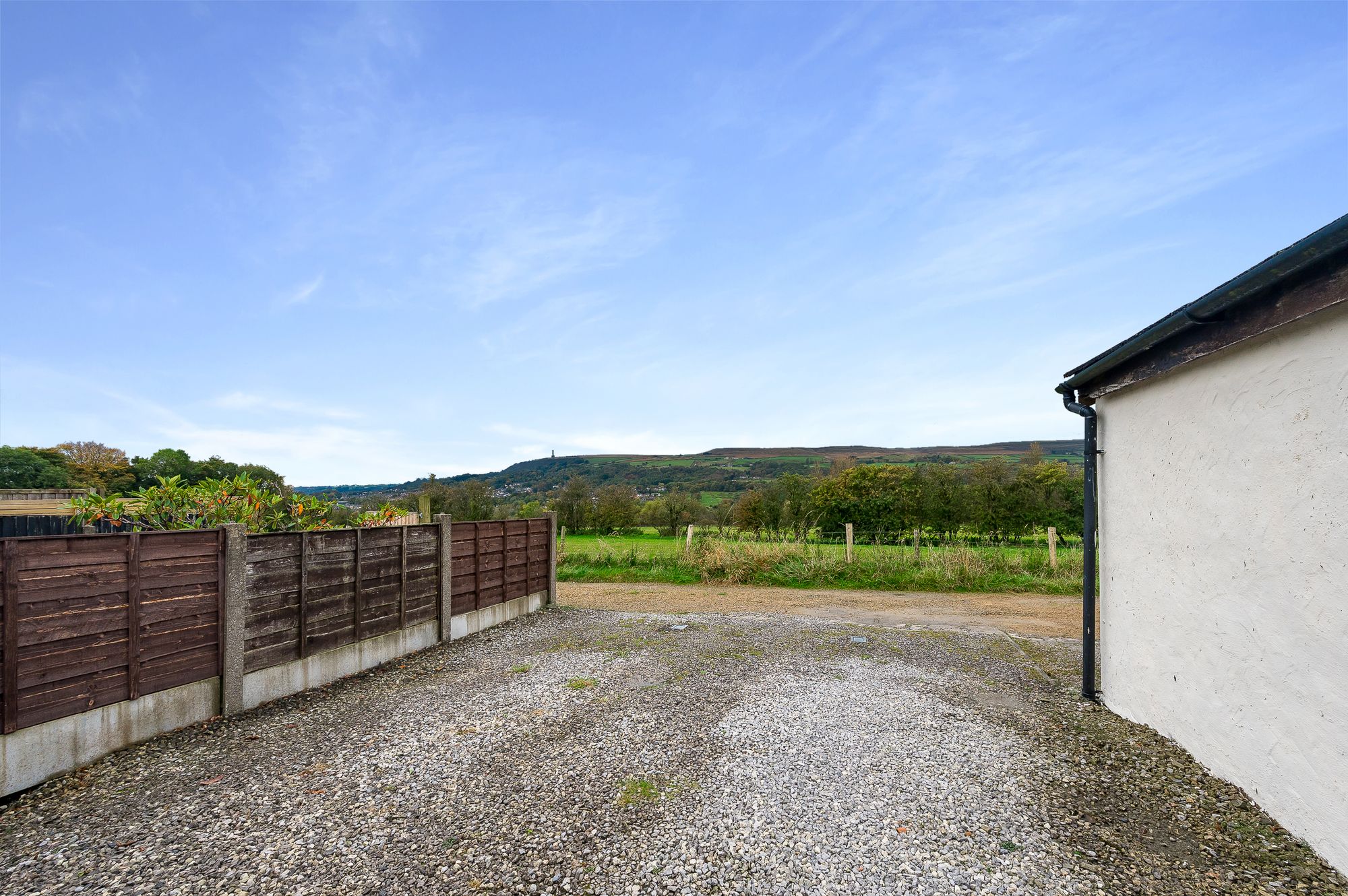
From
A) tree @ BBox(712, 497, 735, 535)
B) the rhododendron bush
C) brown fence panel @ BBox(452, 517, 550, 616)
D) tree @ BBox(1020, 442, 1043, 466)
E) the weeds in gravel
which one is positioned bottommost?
tree @ BBox(712, 497, 735, 535)

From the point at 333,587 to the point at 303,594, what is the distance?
0.40 m

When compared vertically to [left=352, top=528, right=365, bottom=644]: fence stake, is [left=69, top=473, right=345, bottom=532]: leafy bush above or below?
above

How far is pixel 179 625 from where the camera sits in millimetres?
4508

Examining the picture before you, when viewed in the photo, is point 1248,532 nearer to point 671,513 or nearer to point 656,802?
point 656,802

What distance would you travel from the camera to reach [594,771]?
12.2 feet

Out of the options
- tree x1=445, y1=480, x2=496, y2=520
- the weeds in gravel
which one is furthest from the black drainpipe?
tree x1=445, y1=480, x2=496, y2=520

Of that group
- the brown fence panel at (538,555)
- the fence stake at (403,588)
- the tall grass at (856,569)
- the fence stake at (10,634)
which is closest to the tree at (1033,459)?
the tall grass at (856,569)

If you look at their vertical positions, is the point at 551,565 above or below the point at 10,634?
below

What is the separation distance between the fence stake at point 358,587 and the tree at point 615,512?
88.4 ft

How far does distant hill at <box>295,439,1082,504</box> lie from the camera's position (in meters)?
58.6

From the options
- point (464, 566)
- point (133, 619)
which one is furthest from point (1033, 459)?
point (133, 619)

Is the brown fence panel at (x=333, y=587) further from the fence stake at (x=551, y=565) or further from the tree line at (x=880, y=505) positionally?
the tree line at (x=880, y=505)

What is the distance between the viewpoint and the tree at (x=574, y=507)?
111 feet

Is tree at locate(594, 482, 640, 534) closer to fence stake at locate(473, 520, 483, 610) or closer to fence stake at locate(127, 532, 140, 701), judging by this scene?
fence stake at locate(473, 520, 483, 610)
